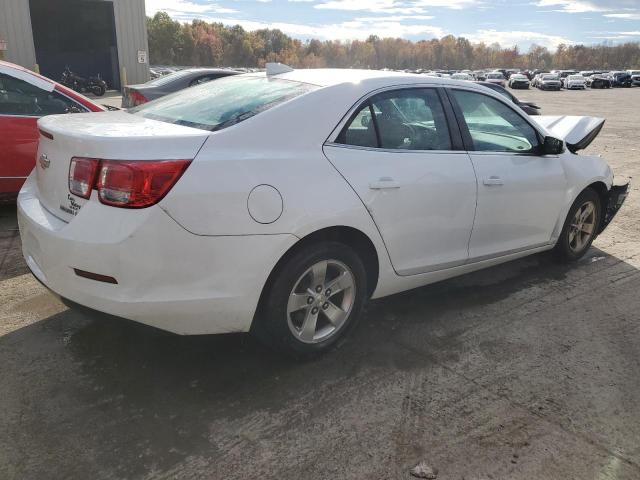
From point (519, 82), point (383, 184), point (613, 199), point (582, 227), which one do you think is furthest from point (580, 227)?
point (519, 82)

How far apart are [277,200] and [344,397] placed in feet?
3.51

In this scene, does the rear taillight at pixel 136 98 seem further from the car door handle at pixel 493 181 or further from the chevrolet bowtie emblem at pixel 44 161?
the car door handle at pixel 493 181

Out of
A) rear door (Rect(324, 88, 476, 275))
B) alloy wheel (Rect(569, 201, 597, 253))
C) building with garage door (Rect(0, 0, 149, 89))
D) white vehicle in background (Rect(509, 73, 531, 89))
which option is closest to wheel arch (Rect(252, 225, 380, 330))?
rear door (Rect(324, 88, 476, 275))

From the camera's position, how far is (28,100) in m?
5.39

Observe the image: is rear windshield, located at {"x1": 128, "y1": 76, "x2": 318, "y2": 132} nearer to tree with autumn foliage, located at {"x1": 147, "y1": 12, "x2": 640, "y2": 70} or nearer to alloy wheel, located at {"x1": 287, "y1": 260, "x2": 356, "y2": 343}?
alloy wheel, located at {"x1": 287, "y1": 260, "x2": 356, "y2": 343}

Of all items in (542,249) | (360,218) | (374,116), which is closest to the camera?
(360,218)

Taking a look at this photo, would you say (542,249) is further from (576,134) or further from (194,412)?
(194,412)

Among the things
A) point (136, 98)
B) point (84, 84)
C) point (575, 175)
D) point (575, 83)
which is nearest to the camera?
point (575, 175)

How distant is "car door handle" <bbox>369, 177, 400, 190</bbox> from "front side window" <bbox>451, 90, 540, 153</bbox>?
0.88m

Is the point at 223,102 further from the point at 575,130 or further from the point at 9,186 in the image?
the point at 575,130

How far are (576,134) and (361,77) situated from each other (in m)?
2.67

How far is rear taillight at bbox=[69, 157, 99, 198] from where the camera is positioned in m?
2.53

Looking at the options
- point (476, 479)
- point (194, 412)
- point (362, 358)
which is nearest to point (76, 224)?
point (194, 412)

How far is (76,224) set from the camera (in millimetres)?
2553
